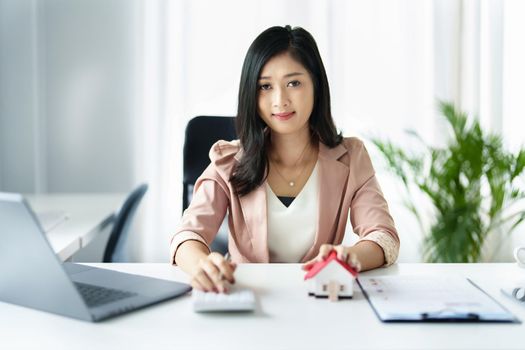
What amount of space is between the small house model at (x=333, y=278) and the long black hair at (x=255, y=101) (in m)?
0.64

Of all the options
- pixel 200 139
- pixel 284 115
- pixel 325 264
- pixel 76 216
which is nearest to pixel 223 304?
pixel 325 264

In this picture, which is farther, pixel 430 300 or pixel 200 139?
pixel 200 139

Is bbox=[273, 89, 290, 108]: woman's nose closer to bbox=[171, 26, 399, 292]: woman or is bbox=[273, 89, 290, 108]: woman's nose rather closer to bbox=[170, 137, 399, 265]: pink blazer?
bbox=[171, 26, 399, 292]: woman

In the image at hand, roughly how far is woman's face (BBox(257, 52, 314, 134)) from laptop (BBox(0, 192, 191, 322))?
67cm

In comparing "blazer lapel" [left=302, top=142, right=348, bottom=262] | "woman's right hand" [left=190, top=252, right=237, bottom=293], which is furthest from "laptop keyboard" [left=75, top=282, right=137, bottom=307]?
"blazer lapel" [left=302, top=142, right=348, bottom=262]

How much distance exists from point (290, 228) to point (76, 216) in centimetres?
123

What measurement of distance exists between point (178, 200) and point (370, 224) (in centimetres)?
222

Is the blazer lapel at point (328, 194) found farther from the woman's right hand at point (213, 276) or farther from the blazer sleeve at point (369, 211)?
the woman's right hand at point (213, 276)

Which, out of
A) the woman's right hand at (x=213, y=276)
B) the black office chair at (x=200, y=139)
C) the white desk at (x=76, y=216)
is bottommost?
the white desk at (x=76, y=216)

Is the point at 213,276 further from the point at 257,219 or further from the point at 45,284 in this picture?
the point at 257,219

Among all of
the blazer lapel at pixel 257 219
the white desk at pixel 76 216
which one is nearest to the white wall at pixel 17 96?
the white desk at pixel 76 216

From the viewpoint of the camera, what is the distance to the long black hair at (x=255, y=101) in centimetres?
179

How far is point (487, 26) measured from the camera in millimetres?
3793

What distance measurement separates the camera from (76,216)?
2.68 meters
